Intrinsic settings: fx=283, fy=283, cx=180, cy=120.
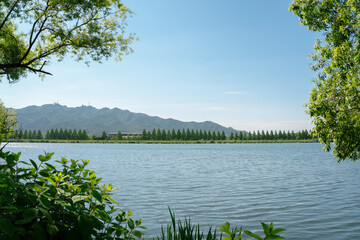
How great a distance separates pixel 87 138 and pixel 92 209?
20500cm

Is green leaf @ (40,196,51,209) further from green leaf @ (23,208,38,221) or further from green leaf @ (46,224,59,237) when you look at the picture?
green leaf @ (46,224,59,237)

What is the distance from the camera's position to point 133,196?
17.8 m

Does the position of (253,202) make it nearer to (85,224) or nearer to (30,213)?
(85,224)

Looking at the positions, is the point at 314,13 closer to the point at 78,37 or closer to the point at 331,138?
the point at 331,138

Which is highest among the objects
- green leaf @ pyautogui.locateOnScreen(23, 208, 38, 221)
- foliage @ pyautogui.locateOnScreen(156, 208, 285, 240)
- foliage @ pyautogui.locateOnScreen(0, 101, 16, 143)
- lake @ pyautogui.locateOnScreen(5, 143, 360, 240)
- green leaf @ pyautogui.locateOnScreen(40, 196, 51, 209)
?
foliage @ pyautogui.locateOnScreen(0, 101, 16, 143)

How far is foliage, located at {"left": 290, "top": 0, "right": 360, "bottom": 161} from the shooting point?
37.4 ft

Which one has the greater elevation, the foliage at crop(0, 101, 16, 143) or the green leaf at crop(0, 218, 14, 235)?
the foliage at crop(0, 101, 16, 143)

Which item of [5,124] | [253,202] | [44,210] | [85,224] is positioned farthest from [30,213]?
[5,124]

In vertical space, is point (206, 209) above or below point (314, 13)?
below

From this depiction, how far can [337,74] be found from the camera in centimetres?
1177

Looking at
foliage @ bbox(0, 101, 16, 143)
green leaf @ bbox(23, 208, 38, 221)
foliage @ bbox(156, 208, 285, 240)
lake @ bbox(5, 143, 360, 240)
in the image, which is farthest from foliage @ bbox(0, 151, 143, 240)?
lake @ bbox(5, 143, 360, 240)

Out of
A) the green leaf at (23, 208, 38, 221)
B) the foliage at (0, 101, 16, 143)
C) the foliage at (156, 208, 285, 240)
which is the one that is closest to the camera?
the foliage at (156, 208, 285, 240)

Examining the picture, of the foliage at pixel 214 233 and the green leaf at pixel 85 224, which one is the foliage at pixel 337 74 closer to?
the foliage at pixel 214 233

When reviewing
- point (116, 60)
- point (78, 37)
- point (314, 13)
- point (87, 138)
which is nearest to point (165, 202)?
point (116, 60)
